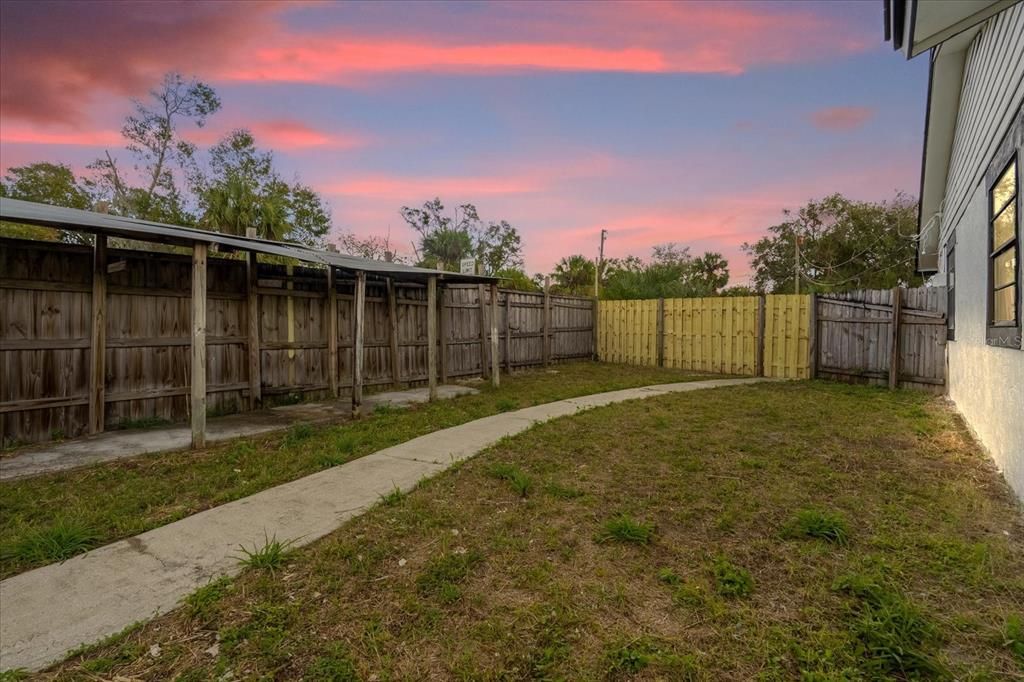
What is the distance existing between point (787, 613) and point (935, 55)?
7044 millimetres

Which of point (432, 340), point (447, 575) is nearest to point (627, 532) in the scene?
point (447, 575)

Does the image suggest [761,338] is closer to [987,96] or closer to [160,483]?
[987,96]

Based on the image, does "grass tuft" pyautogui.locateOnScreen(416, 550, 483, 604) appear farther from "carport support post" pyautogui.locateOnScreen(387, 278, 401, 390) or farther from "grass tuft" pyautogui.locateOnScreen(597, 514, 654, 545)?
"carport support post" pyautogui.locateOnScreen(387, 278, 401, 390)

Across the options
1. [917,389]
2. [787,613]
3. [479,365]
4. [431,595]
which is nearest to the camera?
[787,613]

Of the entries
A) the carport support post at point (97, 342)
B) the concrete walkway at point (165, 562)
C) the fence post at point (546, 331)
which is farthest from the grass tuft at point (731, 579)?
the fence post at point (546, 331)

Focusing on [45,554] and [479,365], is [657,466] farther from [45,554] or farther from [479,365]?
[479,365]

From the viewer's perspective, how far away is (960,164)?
6016 millimetres

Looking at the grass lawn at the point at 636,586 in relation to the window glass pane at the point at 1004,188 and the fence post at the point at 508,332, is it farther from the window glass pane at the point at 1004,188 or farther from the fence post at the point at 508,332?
the fence post at the point at 508,332

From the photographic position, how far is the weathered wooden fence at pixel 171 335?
497 cm

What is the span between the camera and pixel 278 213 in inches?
491

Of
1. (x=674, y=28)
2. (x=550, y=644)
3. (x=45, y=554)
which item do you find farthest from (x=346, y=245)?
(x=550, y=644)

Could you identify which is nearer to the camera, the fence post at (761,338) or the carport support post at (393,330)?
the carport support post at (393,330)

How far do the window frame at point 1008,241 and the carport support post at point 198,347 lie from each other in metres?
7.20

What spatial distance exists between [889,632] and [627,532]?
1.30 m
